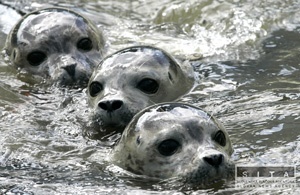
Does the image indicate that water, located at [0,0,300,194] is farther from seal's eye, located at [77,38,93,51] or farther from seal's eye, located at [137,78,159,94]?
seal's eye, located at [77,38,93,51]

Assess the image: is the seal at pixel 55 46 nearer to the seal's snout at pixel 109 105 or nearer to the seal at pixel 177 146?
the seal's snout at pixel 109 105

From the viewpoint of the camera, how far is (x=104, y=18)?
9797 millimetres

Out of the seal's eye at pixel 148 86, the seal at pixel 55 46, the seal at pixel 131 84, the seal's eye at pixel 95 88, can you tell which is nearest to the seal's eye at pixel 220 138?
the seal at pixel 131 84

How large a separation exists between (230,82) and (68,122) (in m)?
1.58

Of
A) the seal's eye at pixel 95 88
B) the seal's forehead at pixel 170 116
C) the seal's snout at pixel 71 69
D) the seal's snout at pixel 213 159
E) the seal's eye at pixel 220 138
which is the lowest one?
the seal's snout at pixel 213 159

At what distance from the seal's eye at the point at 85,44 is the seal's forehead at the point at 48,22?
0.15 meters

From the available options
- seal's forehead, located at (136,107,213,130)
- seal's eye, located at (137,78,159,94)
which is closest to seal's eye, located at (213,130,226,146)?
seal's forehead, located at (136,107,213,130)

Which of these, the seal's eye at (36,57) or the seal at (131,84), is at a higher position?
the seal's eye at (36,57)

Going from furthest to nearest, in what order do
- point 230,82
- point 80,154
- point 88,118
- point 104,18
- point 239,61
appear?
point 104,18 < point 239,61 < point 230,82 < point 88,118 < point 80,154

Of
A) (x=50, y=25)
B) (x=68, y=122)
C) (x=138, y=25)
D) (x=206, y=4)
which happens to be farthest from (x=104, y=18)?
(x=68, y=122)

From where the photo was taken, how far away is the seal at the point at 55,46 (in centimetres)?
740

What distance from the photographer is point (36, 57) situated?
7.69 meters

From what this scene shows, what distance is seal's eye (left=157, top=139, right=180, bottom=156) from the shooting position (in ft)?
17.2

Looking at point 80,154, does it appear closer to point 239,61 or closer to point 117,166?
point 117,166
